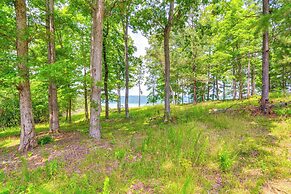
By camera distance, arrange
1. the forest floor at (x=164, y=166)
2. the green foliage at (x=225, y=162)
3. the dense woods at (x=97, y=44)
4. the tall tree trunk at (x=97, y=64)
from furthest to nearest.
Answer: the tall tree trunk at (x=97, y=64) → the dense woods at (x=97, y=44) → the green foliage at (x=225, y=162) → the forest floor at (x=164, y=166)

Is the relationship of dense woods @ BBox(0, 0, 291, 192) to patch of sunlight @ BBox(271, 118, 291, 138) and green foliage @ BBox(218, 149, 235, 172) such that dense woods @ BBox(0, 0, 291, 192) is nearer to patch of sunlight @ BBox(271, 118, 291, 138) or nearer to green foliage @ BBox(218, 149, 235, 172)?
patch of sunlight @ BBox(271, 118, 291, 138)

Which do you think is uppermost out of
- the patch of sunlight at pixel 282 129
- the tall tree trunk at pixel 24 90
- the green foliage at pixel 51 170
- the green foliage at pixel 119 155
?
the tall tree trunk at pixel 24 90

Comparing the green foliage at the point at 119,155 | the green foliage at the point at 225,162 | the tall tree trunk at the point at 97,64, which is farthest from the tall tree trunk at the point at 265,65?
the tall tree trunk at the point at 97,64

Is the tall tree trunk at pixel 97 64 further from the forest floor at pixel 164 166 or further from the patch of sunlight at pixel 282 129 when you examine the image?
the patch of sunlight at pixel 282 129

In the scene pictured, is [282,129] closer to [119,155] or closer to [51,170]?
[119,155]

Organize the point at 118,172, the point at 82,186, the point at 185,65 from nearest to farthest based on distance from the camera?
the point at 82,186, the point at 118,172, the point at 185,65

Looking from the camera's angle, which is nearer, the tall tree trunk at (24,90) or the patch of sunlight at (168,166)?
the patch of sunlight at (168,166)

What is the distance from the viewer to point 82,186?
11.2ft

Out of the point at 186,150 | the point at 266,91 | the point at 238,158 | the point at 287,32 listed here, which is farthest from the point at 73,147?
the point at 266,91

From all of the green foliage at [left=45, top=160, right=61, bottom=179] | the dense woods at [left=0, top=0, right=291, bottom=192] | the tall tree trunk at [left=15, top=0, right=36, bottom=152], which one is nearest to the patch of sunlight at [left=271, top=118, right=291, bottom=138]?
the dense woods at [left=0, top=0, right=291, bottom=192]

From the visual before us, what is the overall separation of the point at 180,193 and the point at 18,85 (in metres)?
6.11

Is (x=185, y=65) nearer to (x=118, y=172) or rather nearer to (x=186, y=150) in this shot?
(x=186, y=150)

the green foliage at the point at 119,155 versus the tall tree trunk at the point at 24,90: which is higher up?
the tall tree trunk at the point at 24,90

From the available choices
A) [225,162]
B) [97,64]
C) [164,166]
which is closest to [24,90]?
[97,64]
